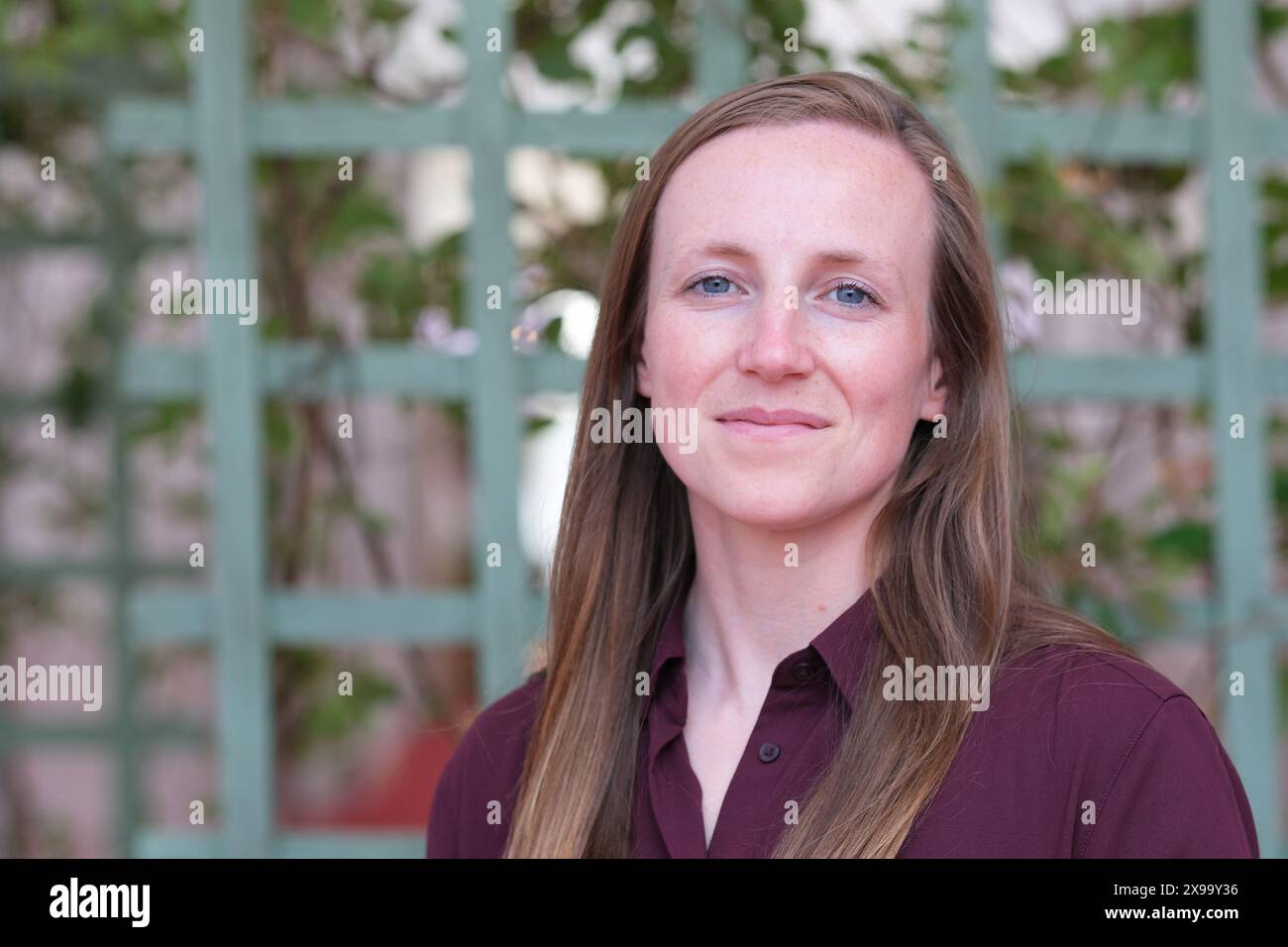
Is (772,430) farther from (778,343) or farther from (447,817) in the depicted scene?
(447,817)

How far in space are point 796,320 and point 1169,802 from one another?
1.40 feet

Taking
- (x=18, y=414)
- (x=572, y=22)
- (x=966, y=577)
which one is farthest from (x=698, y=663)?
(x=18, y=414)

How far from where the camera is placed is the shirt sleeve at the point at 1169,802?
0.96 metres

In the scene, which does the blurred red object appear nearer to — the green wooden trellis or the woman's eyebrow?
the green wooden trellis

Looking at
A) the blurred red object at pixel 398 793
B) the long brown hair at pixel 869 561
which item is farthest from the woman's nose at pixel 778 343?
the blurred red object at pixel 398 793

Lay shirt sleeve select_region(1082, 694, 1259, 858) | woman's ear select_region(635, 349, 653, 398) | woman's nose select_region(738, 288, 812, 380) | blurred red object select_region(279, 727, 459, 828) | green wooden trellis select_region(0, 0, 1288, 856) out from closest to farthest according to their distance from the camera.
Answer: shirt sleeve select_region(1082, 694, 1259, 858), woman's nose select_region(738, 288, 812, 380), woman's ear select_region(635, 349, 653, 398), green wooden trellis select_region(0, 0, 1288, 856), blurred red object select_region(279, 727, 459, 828)

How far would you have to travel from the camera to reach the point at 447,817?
1.27 m

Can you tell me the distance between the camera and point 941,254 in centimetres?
116

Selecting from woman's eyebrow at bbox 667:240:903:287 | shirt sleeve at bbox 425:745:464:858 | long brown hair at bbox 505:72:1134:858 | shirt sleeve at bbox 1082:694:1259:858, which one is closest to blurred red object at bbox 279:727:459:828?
shirt sleeve at bbox 425:745:464:858

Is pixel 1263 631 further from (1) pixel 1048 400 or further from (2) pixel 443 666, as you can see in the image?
(2) pixel 443 666

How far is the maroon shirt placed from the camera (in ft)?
3.17

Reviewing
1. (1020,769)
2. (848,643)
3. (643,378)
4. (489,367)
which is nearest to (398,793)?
(489,367)


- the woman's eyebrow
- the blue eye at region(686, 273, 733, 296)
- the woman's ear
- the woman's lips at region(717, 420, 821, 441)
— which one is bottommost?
the woman's lips at region(717, 420, 821, 441)

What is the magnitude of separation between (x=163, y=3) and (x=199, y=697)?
1.67 m
